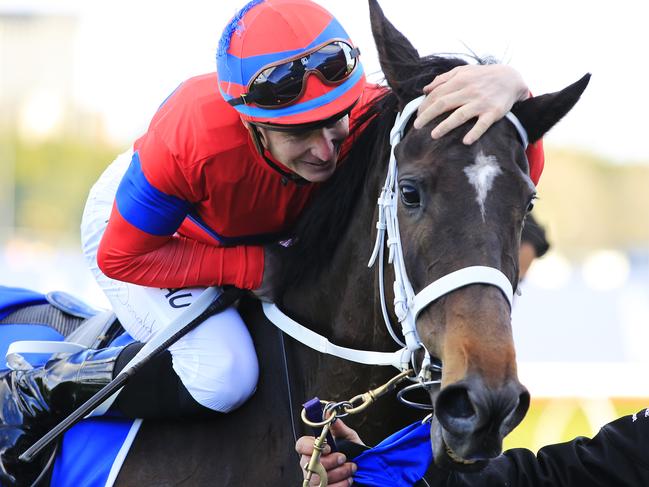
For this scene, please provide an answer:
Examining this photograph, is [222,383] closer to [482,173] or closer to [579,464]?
[482,173]

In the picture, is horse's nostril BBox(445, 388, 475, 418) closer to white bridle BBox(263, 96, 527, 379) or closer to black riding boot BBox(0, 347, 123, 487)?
white bridle BBox(263, 96, 527, 379)

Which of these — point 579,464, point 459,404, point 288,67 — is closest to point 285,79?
point 288,67

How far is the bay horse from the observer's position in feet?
7.06

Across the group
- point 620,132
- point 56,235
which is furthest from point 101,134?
point 620,132

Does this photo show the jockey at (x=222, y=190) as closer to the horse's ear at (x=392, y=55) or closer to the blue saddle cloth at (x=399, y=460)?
the horse's ear at (x=392, y=55)

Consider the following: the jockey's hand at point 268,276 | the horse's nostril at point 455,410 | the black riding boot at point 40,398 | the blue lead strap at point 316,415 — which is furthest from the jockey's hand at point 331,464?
the black riding boot at point 40,398

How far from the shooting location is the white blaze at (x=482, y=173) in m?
2.29

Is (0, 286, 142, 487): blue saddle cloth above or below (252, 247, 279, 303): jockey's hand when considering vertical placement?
below

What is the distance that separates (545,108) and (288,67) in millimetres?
724

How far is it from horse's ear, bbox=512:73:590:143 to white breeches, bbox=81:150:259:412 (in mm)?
1074

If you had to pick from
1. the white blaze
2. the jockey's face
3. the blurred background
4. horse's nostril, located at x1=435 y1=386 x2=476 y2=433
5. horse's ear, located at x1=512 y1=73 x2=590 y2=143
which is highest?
horse's ear, located at x1=512 y1=73 x2=590 y2=143

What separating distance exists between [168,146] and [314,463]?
1.02 meters

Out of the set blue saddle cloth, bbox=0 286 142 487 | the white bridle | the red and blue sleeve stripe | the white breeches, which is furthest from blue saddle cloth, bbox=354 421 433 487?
the red and blue sleeve stripe

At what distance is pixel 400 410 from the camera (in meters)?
2.75
